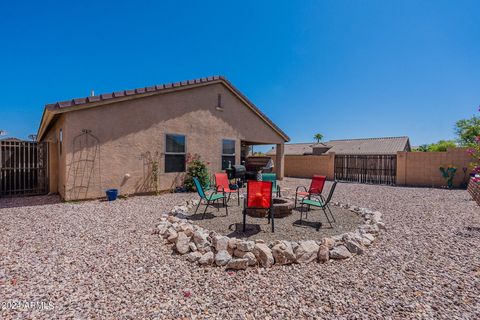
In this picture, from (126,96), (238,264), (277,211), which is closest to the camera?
(238,264)

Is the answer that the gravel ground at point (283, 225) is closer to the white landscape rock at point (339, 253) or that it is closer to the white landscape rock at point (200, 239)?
the white landscape rock at point (339, 253)

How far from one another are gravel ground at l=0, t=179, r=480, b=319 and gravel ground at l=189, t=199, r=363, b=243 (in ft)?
2.83

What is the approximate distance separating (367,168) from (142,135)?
45.9ft

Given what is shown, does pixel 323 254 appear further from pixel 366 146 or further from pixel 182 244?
pixel 366 146

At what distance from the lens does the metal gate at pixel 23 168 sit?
25.5 feet

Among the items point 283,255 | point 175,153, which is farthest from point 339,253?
point 175,153

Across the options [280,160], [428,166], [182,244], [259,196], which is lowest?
[182,244]

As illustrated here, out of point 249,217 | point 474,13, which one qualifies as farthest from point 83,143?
point 474,13

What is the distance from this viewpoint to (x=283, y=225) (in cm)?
484

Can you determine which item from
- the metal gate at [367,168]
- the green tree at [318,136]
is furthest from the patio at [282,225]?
the green tree at [318,136]

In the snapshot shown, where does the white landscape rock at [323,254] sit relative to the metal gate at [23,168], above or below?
below

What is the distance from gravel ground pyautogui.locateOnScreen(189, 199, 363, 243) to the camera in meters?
4.23

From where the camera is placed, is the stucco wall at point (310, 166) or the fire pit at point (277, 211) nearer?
the fire pit at point (277, 211)

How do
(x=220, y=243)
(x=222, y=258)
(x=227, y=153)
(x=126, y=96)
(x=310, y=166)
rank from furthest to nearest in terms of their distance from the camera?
(x=310, y=166)
(x=227, y=153)
(x=126, y=96)
(x=220, y=243)
(x=222, y=258)
